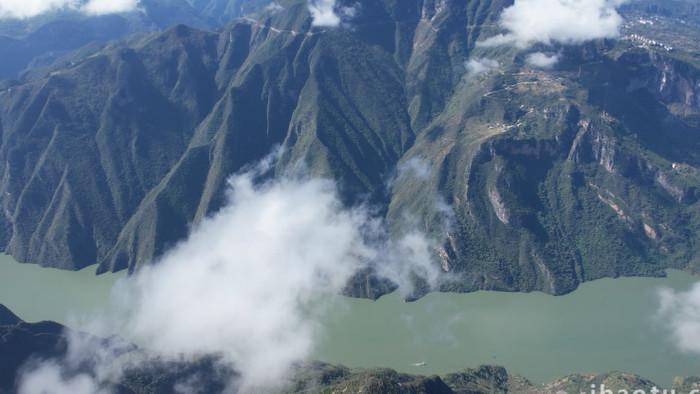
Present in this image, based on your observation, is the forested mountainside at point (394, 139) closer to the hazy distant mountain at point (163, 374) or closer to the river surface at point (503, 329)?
the river surface at point (503, 329)

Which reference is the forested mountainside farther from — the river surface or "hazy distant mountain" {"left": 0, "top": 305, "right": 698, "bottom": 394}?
"hazy distant mountain" {"left": 0, "top": 305, "right": 698, "bottom": 394}

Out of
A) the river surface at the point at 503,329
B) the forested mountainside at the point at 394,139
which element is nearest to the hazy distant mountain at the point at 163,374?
the river surface at the point at 503,329

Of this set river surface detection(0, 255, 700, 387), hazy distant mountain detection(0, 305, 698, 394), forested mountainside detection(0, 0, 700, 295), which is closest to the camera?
hazy distant mountain detection(0, 305, 698, 394)

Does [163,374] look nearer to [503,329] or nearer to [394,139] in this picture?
[503,329]

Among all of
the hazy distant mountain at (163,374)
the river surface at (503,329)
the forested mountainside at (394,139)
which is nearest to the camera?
the hazy distant mountain at (163,374)

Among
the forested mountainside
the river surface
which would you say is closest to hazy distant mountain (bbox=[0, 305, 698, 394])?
the river surface

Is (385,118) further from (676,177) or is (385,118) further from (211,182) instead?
(676,177)

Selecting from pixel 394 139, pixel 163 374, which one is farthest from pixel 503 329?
pixel 394 139
